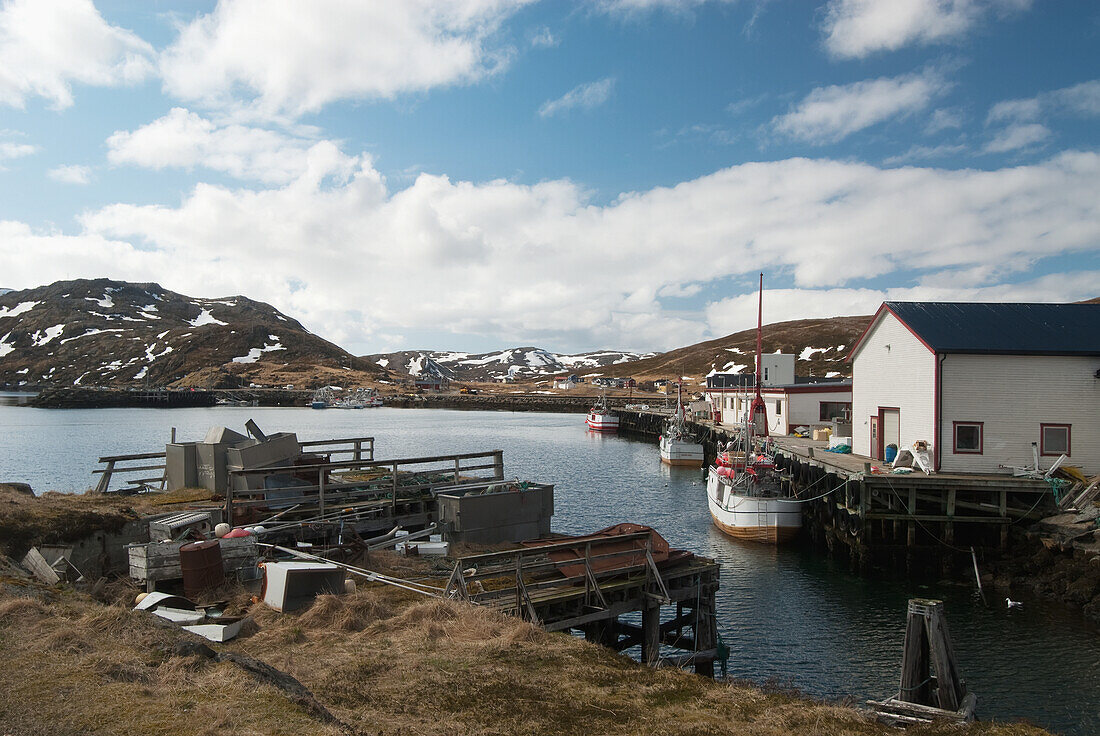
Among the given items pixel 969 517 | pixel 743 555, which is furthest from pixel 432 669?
pixel 969 517

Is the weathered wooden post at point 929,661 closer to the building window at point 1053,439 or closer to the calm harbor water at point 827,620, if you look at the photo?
the calm harbor water at point 827,620

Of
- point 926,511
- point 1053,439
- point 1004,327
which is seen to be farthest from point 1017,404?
point 926,511

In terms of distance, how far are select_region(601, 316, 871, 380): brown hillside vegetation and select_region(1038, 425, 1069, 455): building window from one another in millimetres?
107462

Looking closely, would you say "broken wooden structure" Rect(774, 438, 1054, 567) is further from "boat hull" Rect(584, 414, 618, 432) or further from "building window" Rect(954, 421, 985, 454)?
"boat hull" Rect(584, 414, 618, 432)

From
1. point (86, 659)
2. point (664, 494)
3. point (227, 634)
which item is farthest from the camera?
point (664, 494)

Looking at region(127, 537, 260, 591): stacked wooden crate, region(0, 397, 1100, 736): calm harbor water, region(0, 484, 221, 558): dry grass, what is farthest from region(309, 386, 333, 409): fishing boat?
region(127, 537, 260, 591): stacked wooden crate

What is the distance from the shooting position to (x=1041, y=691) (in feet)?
52.2

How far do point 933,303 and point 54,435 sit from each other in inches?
3371

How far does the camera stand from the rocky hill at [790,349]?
146m

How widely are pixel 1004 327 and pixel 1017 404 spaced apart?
397 centimetres

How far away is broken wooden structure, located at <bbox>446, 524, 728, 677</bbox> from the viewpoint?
38.4 feet

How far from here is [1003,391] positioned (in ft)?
91.9

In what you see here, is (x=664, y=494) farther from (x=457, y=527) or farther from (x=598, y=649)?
(x=598, y=649)

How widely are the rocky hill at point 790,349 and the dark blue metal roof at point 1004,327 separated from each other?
10064 cm
